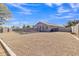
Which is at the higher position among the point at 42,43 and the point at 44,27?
the point at 44,27

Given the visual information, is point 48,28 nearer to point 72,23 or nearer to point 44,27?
point 44,27

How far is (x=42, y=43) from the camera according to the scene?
59.8 inches

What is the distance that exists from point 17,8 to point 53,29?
35 centimetres

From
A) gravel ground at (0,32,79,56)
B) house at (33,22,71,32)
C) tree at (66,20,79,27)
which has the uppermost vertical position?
tree at (66,20,79,27)

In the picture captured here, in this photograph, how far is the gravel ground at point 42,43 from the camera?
1485 mm

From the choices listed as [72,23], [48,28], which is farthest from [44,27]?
[72,23]

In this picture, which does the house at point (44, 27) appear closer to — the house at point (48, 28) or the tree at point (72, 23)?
the house at point (48, 28)

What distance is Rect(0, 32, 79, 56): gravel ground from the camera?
58.5 inches

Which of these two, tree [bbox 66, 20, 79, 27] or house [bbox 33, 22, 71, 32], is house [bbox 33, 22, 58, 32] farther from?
tree [bbox 66, 20, 79, 27]

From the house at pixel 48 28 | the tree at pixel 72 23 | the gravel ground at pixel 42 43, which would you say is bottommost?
the gravel ground at pixel 42 43

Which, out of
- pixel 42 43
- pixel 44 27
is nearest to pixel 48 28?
pixel 44 27

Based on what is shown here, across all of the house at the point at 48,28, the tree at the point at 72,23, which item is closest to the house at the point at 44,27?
the house at the point at 48,28

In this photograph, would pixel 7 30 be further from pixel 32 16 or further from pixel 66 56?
pixel 66 56

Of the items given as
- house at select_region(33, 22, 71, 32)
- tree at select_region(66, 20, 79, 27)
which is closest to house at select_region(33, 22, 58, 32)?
house at select_region(33, 22, 71, 32)
